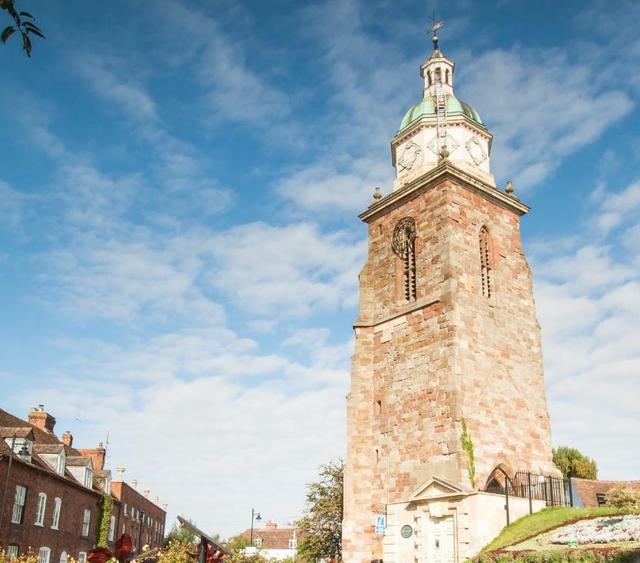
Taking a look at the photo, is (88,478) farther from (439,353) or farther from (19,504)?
(439,353)

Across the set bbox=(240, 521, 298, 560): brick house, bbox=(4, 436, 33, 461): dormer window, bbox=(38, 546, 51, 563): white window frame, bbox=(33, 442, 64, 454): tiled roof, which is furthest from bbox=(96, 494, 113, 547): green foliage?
bbox=(240, 521, 298, 560): brick house

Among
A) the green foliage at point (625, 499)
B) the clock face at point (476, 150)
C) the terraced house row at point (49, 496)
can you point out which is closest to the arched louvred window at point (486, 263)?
the clock face at point (476, 150)

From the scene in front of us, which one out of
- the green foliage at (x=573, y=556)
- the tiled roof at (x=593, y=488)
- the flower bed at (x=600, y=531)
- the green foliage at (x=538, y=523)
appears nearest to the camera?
the green foliage at (x=573, y=556)

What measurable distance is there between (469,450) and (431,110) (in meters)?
16.1

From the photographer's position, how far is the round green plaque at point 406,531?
77.5 feet

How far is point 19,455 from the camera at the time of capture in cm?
3016

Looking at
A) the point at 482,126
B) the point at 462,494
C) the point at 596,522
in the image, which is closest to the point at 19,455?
the point at 462,494

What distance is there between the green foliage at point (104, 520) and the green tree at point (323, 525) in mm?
11850

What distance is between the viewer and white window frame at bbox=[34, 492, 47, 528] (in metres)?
31.3

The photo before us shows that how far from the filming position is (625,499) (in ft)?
69.2

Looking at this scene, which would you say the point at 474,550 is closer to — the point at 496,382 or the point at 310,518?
the point at 496,382

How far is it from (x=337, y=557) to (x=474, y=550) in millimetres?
17175

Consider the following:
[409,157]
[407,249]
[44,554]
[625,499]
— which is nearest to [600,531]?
[625,499]

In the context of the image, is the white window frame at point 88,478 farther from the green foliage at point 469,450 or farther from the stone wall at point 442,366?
the green foliage at point 469,450
